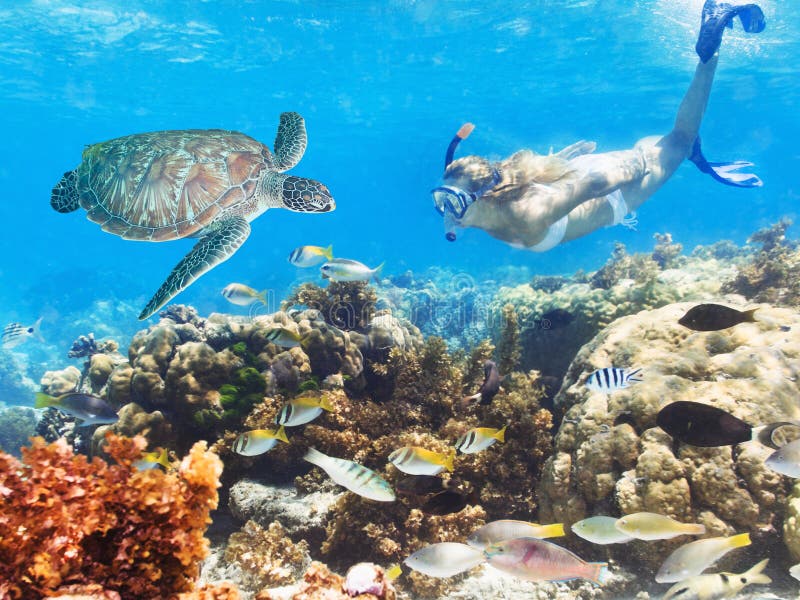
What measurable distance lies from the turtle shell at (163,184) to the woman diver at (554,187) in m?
3.00

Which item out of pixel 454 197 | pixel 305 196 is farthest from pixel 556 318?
pixel 305 196

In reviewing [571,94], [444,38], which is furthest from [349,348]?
[571,94]

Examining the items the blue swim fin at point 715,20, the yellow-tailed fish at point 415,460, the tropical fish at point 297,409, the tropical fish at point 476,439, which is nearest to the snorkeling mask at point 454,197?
the tropical fish at point 476,439

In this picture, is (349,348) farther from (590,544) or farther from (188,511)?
(188,511)

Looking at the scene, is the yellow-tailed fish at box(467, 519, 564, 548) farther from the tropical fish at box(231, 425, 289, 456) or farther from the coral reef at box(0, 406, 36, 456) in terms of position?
the coral reef at box(0, 406, 36, 456)

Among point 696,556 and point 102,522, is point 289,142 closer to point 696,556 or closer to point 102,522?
point 102,522

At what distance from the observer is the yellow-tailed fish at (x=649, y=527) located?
2.46 meters

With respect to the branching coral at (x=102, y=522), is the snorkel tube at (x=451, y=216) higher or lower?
higher

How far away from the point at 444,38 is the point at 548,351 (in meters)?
25.4

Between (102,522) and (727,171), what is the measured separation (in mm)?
9074

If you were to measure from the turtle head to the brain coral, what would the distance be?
12.4 ft

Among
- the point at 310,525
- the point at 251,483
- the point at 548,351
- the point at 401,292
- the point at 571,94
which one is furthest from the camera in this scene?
the point at 571,94

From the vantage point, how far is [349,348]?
5824 millimetres

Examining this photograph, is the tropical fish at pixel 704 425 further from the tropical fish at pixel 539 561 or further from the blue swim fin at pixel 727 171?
the blue swim fin at pixel 727 171
